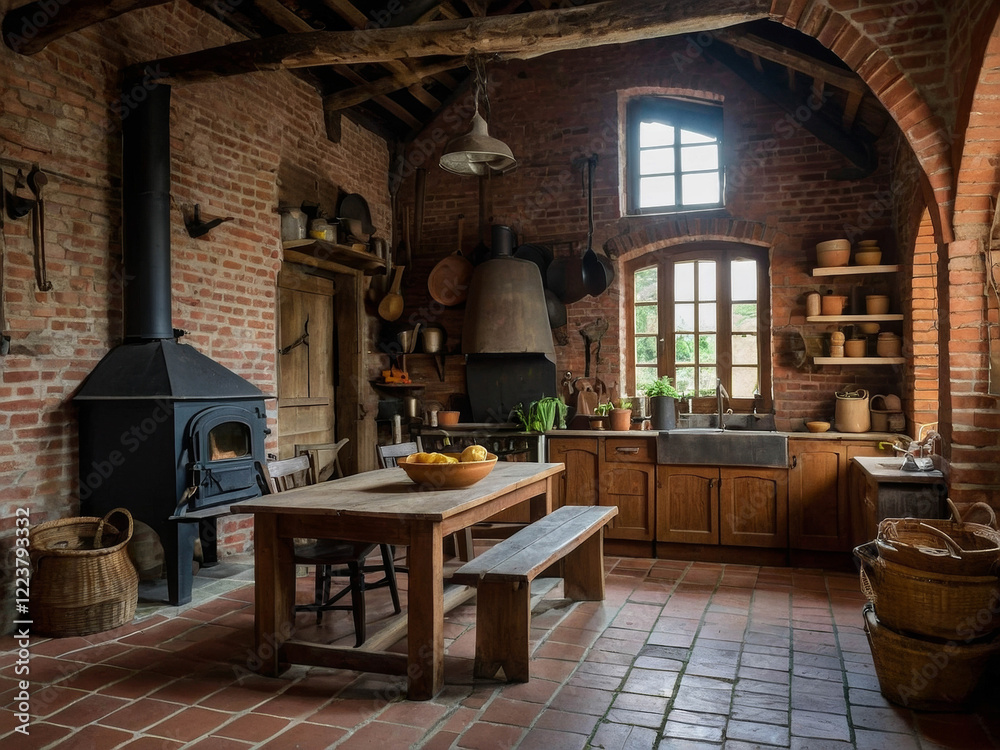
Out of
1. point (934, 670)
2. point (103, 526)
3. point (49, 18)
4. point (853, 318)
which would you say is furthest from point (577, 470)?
point (49, 18)

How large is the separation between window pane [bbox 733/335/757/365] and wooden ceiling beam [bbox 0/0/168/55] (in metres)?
4.94

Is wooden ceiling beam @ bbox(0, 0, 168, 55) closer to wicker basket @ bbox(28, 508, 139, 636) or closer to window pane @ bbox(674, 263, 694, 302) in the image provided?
wicker basket @ bbox(28, 508, 139, 636)

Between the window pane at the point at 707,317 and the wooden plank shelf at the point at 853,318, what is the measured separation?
83 cm

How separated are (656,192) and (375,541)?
4.62 metres

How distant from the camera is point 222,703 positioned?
289 centimetres

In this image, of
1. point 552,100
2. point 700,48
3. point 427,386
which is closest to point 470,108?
point 552,100

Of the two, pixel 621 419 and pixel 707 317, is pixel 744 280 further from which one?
pixel 621 419

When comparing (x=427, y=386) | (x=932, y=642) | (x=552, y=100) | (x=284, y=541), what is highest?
(x=552, y=100)

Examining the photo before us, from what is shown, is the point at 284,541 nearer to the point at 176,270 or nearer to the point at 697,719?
the point at 697,719

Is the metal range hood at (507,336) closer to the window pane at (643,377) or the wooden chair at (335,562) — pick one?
the window pane at (643,377)

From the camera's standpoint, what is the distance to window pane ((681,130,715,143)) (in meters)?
6.36

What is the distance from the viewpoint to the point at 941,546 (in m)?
3.13

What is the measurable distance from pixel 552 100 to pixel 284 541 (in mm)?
4947

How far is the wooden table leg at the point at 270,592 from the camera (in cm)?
316
